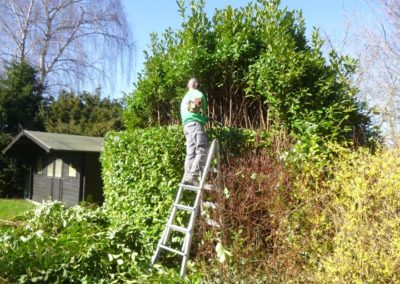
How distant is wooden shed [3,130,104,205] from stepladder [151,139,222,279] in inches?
278

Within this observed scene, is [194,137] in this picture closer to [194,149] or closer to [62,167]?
[194,149]

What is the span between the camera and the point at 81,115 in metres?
23.0

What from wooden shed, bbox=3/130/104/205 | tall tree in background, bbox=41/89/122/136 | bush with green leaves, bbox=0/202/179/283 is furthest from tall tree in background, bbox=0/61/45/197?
bush with green leaves, bbox=0/202/179/283

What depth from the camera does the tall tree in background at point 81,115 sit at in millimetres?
21781

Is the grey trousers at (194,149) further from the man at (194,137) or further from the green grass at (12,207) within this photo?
the green grass at (12,207)

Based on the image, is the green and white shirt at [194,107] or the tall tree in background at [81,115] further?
the tall tree in background at [81,115]

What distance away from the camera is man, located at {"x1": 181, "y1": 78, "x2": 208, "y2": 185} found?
6.38m

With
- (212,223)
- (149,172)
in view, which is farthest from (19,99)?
(212,223)

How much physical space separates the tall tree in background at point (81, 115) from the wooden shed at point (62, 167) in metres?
3.89

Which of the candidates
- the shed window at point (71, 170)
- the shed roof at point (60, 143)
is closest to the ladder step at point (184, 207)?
the shed roof at point (60, 143)

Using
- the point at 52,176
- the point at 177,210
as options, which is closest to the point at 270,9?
the point at 177,210

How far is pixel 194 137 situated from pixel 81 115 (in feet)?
58.1

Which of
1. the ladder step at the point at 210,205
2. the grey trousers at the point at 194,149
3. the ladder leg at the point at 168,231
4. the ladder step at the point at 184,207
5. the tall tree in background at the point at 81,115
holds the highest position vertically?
the tall tree in background at the point at 81,115

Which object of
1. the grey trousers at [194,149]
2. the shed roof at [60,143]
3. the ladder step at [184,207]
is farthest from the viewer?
the shed roof at [60,143]
